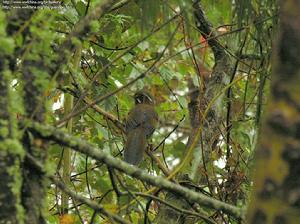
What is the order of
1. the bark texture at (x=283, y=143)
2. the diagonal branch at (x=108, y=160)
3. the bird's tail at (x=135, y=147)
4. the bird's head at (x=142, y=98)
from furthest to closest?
the bird's head at (x=142, y=98) < the bird's tail at (x=135, y=147) < the diagonal branch at (x=108, y=160) < the bark texture at (x=283, y=143)

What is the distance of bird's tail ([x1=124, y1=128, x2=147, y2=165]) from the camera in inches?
181

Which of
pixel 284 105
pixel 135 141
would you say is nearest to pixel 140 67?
pixel 135 141

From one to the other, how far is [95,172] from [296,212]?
357 centimetres

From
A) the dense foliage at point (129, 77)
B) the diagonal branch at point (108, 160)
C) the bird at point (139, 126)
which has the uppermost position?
the bird at point (139, 126)

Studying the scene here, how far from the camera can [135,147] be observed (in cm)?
474

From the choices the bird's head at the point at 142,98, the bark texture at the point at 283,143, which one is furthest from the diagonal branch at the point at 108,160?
the bird's head at the point at 142,98

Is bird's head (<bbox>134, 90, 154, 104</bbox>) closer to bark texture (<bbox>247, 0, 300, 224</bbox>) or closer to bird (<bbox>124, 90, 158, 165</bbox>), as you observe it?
bird (<bbox>124, 90, 158, 165</bbox>)

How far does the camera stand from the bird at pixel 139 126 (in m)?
4.64

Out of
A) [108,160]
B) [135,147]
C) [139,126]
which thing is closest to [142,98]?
[139,126]

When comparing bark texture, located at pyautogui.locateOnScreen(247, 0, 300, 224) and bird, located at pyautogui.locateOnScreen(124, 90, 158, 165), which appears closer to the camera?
bark texture, located at pyautogui.locateOnScreen(247, 0, 300, 224)

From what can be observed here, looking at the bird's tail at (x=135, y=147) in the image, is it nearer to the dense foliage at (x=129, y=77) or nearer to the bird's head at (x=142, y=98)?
the dense foliage at (x=129, y=77)

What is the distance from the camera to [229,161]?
3615mm

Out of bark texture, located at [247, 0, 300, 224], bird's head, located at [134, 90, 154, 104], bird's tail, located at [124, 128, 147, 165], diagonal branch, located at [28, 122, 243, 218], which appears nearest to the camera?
bark texture, located at [247, 0, 300, 224]

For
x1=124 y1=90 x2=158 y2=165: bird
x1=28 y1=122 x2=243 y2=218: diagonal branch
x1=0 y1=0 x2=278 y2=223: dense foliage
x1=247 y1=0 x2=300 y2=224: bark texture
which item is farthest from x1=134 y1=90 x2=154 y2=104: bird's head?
x1=247 y1=0 x2=300 y2=224: bark texture
